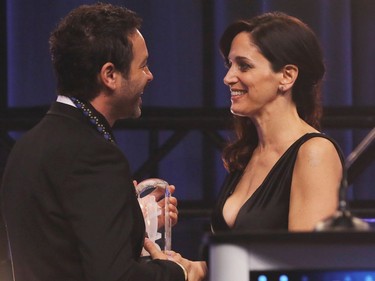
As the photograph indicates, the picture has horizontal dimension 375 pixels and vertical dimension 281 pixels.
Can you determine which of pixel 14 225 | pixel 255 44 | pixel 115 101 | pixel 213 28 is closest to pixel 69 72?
pixel 115 101

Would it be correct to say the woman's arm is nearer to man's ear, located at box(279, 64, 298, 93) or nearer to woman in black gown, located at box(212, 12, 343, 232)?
woman in black gown, located at box(212, 12, 343, 232)

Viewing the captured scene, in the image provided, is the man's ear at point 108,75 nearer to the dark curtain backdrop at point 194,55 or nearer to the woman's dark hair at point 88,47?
the woman's dark hair at point 88,47

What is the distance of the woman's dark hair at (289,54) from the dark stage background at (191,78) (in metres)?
1.27

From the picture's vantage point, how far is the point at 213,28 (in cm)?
406

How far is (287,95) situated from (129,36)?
1.95 feet

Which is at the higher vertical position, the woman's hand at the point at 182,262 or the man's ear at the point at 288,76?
the man's ear at the point at 288,76

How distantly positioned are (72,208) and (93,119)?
248 mm

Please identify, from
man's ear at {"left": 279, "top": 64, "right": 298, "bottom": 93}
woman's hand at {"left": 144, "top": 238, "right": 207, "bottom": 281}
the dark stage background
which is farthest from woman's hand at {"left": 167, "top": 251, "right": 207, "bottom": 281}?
the dark stage background

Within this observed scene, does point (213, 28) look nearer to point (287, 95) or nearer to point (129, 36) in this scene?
point (287, 95)

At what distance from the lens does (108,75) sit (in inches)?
83.0

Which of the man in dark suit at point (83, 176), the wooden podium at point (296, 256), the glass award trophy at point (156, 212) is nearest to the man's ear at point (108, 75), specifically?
the man in dark suit at point (83, 176)

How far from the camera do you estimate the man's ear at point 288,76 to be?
2494 millimetres

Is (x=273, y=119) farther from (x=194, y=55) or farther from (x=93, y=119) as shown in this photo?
(x=194, y=55)

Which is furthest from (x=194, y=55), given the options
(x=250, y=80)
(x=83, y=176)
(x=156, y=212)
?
(x=83, y=176)
